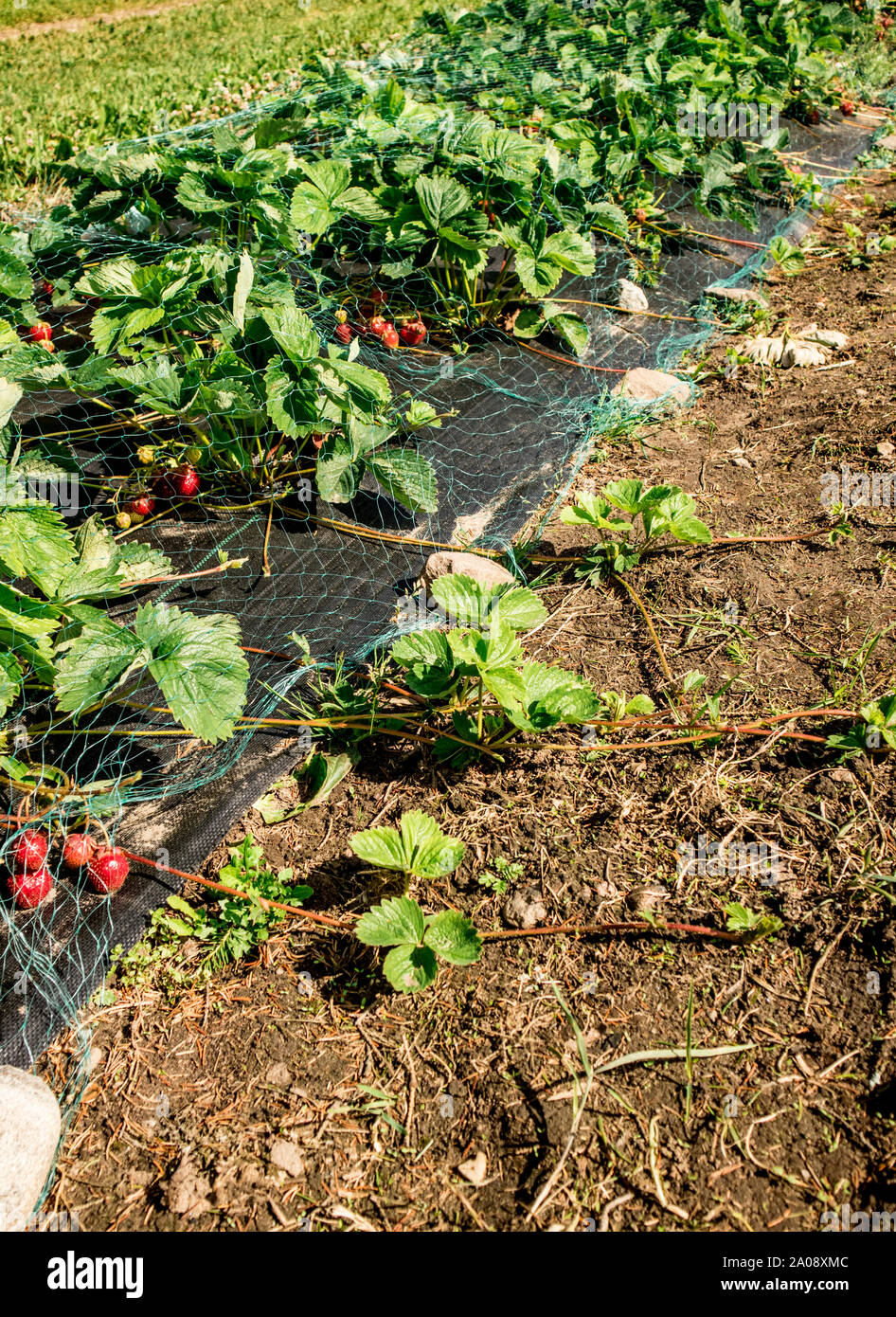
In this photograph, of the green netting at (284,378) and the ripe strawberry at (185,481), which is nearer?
the green netting at (284,378)

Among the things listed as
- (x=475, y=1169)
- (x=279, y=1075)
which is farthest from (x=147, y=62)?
(x=475, y=1169)

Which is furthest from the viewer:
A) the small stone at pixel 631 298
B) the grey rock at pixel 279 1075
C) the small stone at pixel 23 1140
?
the small stone at pixel 631 298

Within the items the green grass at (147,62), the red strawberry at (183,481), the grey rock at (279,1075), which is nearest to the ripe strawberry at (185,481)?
the red strawberry at (183,481)

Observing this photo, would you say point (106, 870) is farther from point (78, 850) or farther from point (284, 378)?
point (284, 378)

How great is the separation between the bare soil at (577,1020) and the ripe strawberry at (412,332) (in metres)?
1.55

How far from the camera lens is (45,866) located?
164cm

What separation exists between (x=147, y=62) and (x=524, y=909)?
9.12 metres

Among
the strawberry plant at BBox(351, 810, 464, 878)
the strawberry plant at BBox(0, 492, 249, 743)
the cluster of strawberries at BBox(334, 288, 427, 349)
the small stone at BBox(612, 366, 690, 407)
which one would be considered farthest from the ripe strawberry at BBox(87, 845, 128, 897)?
the small stone at BBox(612, 366, 690, 407)

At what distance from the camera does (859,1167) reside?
1.23 metres

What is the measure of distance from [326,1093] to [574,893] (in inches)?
22.7

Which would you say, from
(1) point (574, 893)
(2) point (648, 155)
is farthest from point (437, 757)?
(2) point (648, 155)

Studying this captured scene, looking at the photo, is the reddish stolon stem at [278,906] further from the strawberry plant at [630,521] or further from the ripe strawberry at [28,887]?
the strawberry plant at [630,521]

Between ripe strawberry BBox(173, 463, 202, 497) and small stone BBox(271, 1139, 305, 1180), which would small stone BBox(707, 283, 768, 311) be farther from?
small stone BBox(271, 1139, 305, 1180)

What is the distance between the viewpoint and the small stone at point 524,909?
1.58 m
